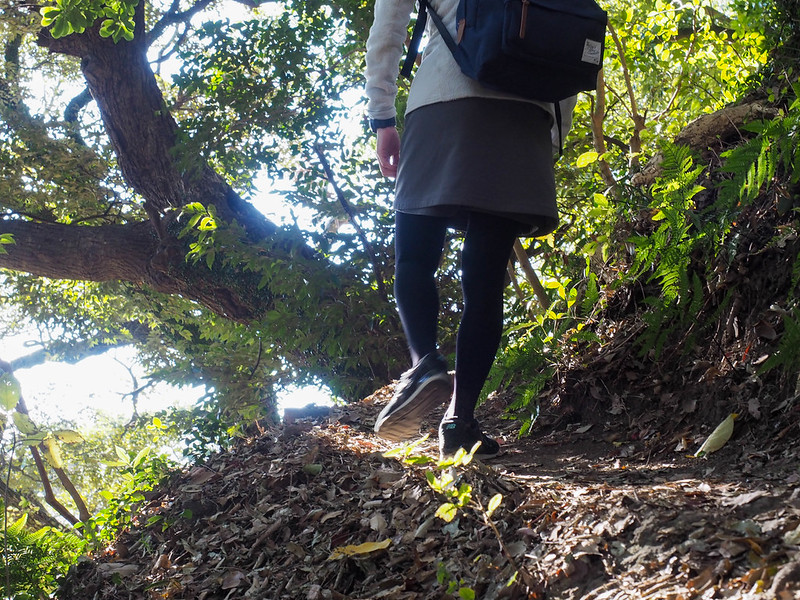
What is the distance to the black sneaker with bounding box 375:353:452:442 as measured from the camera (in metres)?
2.32

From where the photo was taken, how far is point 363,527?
2.04m

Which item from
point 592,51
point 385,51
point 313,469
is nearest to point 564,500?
point 313,469

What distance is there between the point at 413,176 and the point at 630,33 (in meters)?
3.73

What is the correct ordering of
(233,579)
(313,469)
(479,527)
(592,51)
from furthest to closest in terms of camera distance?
1. (313,469)
2. (592,51)
3. (233,579)
4. (479,527)

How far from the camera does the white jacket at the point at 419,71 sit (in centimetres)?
230

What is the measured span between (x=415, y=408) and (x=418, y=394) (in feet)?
0.18

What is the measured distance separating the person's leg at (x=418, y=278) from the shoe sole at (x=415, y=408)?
0.13 m

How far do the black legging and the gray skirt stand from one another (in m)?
0.07

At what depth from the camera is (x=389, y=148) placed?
2.57 meters

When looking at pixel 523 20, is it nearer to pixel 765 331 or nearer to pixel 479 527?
pixel 765 331

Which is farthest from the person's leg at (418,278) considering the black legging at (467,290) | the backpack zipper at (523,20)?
the backpack zipper at (523,20)

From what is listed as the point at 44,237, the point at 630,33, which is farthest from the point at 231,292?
the point at 630,33

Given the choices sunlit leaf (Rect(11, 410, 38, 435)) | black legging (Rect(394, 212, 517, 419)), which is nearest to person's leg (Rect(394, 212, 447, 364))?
black legging (Rect(394, 212, 517, 419))

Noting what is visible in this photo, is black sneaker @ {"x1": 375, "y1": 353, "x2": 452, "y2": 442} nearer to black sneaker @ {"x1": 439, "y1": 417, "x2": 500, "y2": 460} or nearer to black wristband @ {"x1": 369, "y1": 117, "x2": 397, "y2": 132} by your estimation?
black sneaker @ {"x1": 439, "y1": 417, "x2": 500, "y2": 460}
